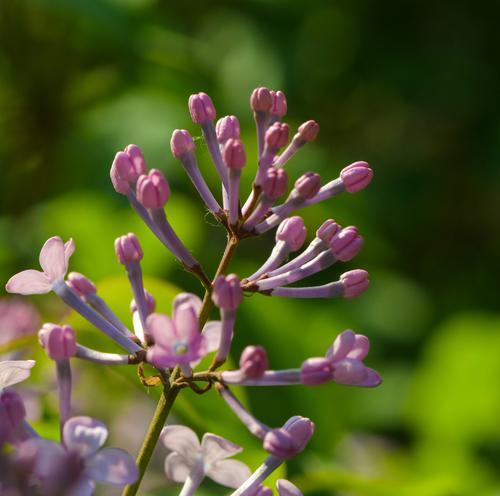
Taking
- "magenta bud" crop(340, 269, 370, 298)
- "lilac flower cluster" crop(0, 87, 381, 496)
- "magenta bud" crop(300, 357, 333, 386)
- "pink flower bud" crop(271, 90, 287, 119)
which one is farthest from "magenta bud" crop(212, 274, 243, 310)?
"pink flower bud" crop(271, 90, 287, 119)

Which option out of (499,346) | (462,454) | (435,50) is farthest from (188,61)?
(462,454)

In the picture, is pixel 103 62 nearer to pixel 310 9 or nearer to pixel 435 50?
pixel 310 9

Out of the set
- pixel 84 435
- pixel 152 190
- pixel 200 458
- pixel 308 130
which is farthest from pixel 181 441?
pixel 308 130

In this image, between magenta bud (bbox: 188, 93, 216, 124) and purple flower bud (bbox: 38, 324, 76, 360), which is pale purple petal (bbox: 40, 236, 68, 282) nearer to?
purple flower bud (bbox: 38, 324, 76, 360)

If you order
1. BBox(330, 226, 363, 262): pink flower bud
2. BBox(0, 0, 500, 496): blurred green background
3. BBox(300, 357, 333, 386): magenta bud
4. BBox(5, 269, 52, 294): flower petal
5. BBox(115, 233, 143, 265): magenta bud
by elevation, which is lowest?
BBox(0, 0, 500, 496): blurred green background

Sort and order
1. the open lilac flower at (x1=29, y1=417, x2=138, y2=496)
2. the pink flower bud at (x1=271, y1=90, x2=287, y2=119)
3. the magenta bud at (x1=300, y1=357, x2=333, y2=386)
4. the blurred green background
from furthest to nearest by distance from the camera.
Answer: the blurred green background → the pink flower bud at (x1=271, y1=90, x2=287, y2=119) → the magenta bud at (x1=300, y1=357, x2=333, y2=386) → the open lilac flower at (x1=29, y1=417, x2=138, y2=496)

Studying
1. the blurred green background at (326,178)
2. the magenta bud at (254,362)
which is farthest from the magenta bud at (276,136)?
the blurred green background at (326,178)

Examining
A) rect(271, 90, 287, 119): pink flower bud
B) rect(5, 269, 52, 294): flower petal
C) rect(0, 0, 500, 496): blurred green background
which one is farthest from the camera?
rect(0, 0, 500, 496): blurred green background
